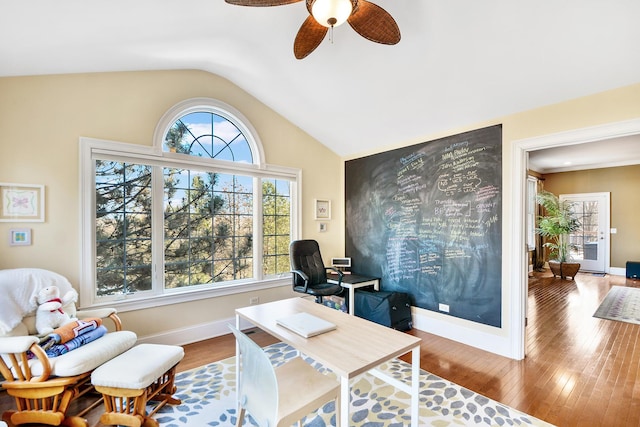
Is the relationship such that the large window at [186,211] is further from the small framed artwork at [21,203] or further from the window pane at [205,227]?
the small framed artwork at [21,203]

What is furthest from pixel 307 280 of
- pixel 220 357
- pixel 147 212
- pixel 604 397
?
pixel 604 397

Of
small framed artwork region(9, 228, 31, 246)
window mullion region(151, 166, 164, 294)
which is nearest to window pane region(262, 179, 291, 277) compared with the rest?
window mullion region(151, 166, 164, 294)

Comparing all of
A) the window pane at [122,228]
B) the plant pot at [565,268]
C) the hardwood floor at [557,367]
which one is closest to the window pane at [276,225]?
the hardwood floor at [557,367]

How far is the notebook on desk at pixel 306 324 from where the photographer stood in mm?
1637

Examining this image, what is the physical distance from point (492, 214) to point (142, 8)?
133 inches

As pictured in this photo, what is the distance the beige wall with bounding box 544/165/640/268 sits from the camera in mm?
6426

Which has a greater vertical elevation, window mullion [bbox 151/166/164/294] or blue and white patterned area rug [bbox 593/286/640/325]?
window mullion [bbox 151/166/164/294]

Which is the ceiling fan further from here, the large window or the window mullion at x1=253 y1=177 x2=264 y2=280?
the window mullion at x1=253 y1=177 x2=264 y2=280

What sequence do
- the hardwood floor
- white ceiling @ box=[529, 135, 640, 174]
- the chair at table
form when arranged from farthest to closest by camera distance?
white ceiling @ box=[529, 135, 640, 174], the hardwood floor, the chair at table

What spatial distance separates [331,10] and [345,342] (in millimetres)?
1727

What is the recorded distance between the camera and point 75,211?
262 centimetres

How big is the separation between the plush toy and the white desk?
4.62 feet

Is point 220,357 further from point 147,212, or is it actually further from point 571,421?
point 571,421

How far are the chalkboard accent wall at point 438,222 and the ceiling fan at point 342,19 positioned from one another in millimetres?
1802
